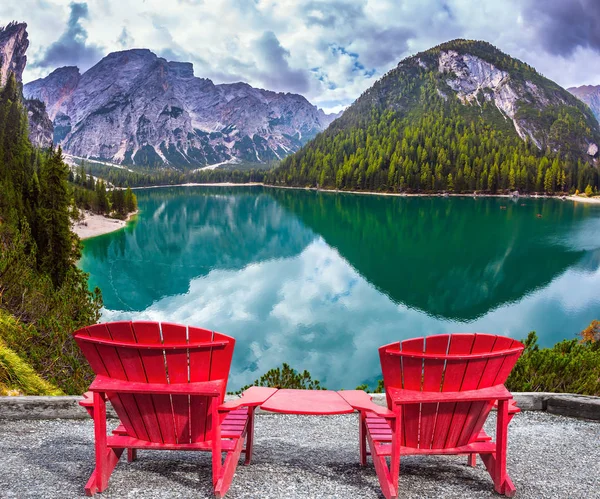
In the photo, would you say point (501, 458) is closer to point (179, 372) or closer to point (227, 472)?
point (227, 472)

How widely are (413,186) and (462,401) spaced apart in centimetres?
12300

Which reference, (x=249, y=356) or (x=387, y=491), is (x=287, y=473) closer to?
(x=387, y=491)

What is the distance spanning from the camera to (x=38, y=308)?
36.8ft

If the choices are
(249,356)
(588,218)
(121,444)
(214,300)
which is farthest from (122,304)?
(588,218)

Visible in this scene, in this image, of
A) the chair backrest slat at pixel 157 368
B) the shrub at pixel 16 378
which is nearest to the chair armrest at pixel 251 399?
the chair backrest slat at pixel 157 368

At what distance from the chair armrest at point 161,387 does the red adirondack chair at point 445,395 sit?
130cm

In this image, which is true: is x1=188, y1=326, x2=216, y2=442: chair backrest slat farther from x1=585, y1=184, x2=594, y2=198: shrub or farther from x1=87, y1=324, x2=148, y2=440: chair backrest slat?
x1=585, y1=184, x2=594, y2=198: shrub

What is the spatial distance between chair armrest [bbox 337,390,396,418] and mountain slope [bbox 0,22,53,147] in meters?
165

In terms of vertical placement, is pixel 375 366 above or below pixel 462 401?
below

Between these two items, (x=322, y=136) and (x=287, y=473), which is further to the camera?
(x=322, y=136)

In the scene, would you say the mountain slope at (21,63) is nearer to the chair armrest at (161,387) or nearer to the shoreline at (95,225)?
the shoreline at (95,225)

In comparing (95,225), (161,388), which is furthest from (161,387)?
(95,225)

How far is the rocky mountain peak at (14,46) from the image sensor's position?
494ft

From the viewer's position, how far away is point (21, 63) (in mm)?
155750
